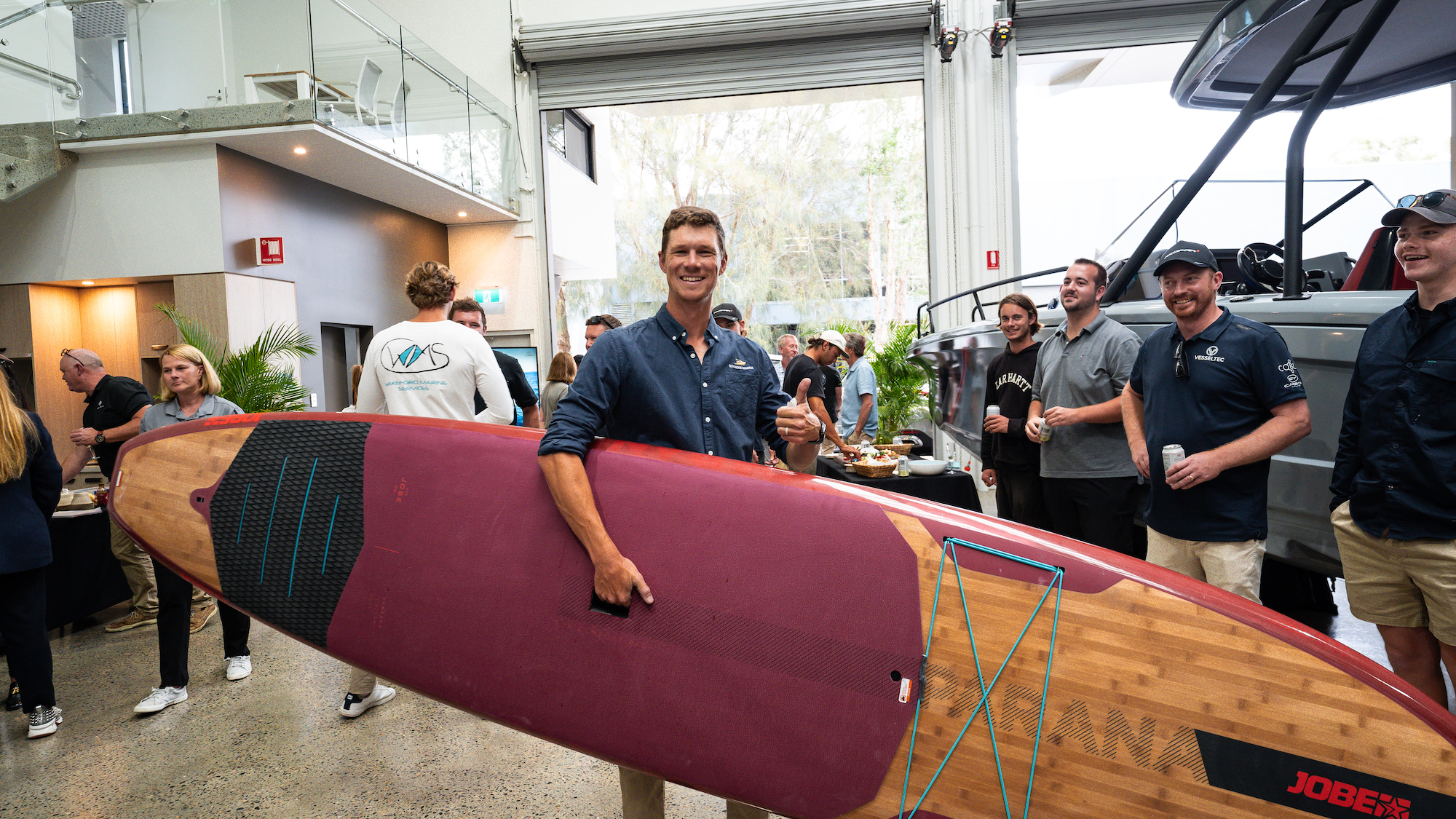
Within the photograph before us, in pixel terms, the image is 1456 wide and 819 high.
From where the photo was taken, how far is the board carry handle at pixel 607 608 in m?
1.62

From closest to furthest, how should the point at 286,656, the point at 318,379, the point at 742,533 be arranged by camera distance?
the point at 742,533 < the point at 286,656 < the point at 318,379

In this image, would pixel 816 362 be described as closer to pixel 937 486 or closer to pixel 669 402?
pixel 937 486

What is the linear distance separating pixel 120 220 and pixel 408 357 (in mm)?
5835

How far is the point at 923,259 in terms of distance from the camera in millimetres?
18484

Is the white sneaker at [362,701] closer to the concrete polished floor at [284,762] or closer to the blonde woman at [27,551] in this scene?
the concrete polished floor at [284,762]

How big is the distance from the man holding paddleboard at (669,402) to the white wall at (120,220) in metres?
6.25

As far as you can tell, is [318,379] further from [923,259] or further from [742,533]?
[923,259]

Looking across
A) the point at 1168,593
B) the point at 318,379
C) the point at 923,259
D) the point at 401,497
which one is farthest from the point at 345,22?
the point at 923,259

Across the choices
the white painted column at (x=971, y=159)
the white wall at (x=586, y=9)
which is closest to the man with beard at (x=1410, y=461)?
the white painted column at (x=971, y=159)

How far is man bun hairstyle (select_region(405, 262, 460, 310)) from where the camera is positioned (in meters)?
2.57

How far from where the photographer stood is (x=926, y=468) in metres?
3.75

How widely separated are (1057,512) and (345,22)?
7.13 meters

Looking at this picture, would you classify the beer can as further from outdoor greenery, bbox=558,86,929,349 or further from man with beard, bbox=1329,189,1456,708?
outdoor greenery, bbox=558,86,929,349

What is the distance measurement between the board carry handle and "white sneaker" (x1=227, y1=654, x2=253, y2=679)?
→ 2.38 metres
